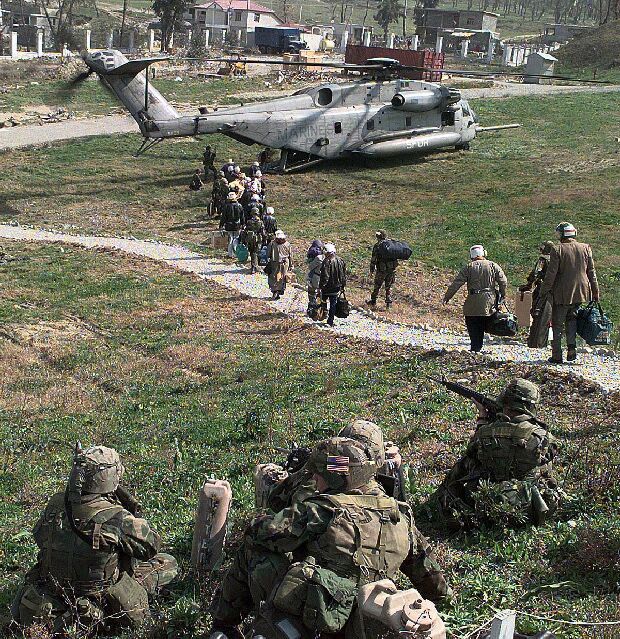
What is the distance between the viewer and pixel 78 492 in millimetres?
6582

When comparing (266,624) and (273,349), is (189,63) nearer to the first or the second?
(273,349)

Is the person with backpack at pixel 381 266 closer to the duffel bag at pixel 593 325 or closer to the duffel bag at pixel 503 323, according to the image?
the duffel bag at pixel 503 323

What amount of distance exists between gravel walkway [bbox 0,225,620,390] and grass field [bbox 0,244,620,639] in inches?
27.0

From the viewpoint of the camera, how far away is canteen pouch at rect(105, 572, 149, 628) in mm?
6707

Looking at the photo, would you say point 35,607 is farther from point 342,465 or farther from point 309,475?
point 342,465

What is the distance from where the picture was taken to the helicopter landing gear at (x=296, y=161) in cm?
3328

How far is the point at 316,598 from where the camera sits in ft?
16.9

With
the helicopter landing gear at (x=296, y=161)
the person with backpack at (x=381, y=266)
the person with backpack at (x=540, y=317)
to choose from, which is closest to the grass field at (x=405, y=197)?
the helicopter landing gear at (x=296, y=161)

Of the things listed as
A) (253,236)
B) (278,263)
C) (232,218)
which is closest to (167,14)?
(232,218)

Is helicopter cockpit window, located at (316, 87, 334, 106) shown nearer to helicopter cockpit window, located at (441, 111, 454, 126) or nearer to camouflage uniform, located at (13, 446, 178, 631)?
helicopter cockpit window, located at (441, 111, 454, 126)

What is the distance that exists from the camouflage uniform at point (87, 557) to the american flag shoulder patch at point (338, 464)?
1.80 metres

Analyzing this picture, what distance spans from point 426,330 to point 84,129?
2837 cm

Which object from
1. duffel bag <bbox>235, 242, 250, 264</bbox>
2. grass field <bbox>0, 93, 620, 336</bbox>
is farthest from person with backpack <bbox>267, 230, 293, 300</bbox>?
duffel bag <bbox>235, 242, 250, 264</bbox>

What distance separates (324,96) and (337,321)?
16.2m
